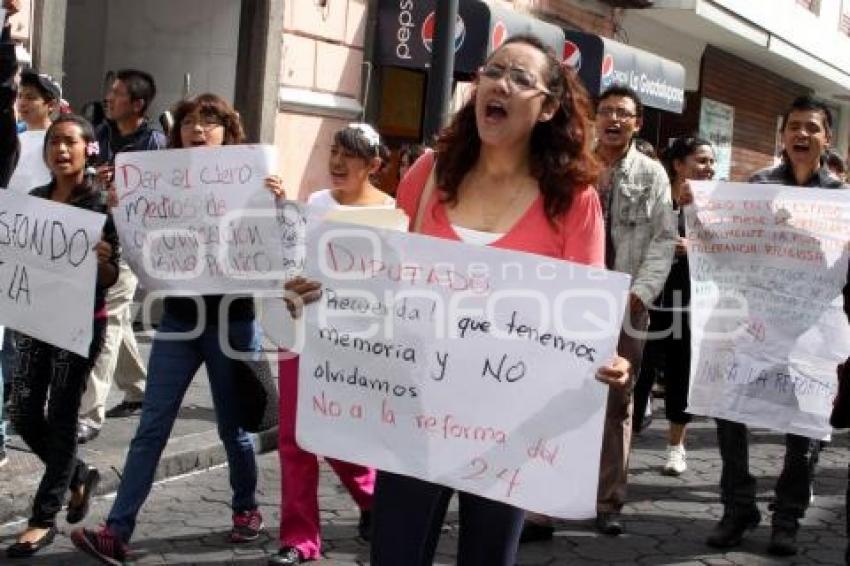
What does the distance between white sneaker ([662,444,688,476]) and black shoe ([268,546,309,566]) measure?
281 centimetres

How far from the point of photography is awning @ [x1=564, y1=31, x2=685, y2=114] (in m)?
15.4

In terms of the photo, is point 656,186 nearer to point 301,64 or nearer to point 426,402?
point 426,402

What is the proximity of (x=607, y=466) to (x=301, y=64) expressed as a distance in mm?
6722

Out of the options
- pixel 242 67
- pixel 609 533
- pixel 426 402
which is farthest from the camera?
Answer: pixel 242 67

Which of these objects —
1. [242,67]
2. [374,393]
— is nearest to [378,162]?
[374,393]

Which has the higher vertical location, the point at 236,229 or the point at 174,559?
the point at 236,229

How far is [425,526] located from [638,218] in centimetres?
279

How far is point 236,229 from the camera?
4.80 m

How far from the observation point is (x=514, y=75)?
3.20 metres

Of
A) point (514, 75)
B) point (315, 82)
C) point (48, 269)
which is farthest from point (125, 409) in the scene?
point (315, 82)

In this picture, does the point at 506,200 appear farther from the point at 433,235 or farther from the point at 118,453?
the point at 118,453

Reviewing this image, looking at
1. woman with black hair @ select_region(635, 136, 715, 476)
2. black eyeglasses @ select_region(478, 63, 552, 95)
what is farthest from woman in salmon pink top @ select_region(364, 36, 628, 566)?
woman with black hair @ select_region(635, 136, 715, 476)

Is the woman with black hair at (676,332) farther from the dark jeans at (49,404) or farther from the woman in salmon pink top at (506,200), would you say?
the woman in salmon pink top at (506,200)

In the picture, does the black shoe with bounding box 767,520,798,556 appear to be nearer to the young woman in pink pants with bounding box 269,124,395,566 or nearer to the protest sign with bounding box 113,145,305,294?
the young woman in pink pants with bounding box 269,124,395,566
